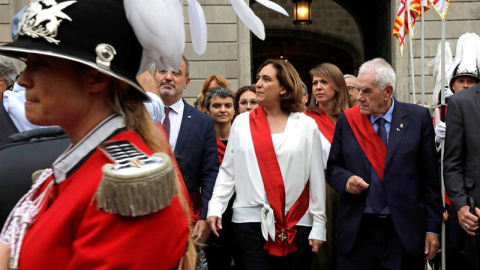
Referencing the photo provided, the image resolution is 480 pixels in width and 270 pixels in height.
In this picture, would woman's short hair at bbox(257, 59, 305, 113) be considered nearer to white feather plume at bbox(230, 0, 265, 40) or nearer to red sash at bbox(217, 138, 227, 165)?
red sash at bbox(217, 138, 227, 165)

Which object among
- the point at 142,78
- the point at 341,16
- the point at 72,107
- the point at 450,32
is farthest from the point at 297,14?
the point at 72,107

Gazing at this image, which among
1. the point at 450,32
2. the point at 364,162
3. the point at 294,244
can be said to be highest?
the point at 450,32

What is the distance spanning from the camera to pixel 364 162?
545cm

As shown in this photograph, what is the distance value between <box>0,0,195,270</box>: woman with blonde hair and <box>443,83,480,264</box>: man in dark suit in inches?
150

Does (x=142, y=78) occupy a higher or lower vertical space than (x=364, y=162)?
higher

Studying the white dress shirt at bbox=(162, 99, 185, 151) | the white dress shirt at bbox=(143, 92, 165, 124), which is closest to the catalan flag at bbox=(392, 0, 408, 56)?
the white dress shirt at bbox=(162, 99, 185, 151)

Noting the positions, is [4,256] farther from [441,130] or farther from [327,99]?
[327,99]

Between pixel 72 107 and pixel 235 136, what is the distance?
3.79 meters

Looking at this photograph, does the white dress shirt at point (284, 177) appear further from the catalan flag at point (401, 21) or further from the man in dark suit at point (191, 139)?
the catalan flag at point (401, 21)

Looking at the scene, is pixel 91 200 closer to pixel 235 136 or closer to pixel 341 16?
pixel 235 136

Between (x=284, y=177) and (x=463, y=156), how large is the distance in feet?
4.41

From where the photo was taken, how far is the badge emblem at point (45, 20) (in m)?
1.93

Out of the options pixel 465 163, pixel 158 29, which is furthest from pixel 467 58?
pixel 158 29

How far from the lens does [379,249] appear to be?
5.31 metres
